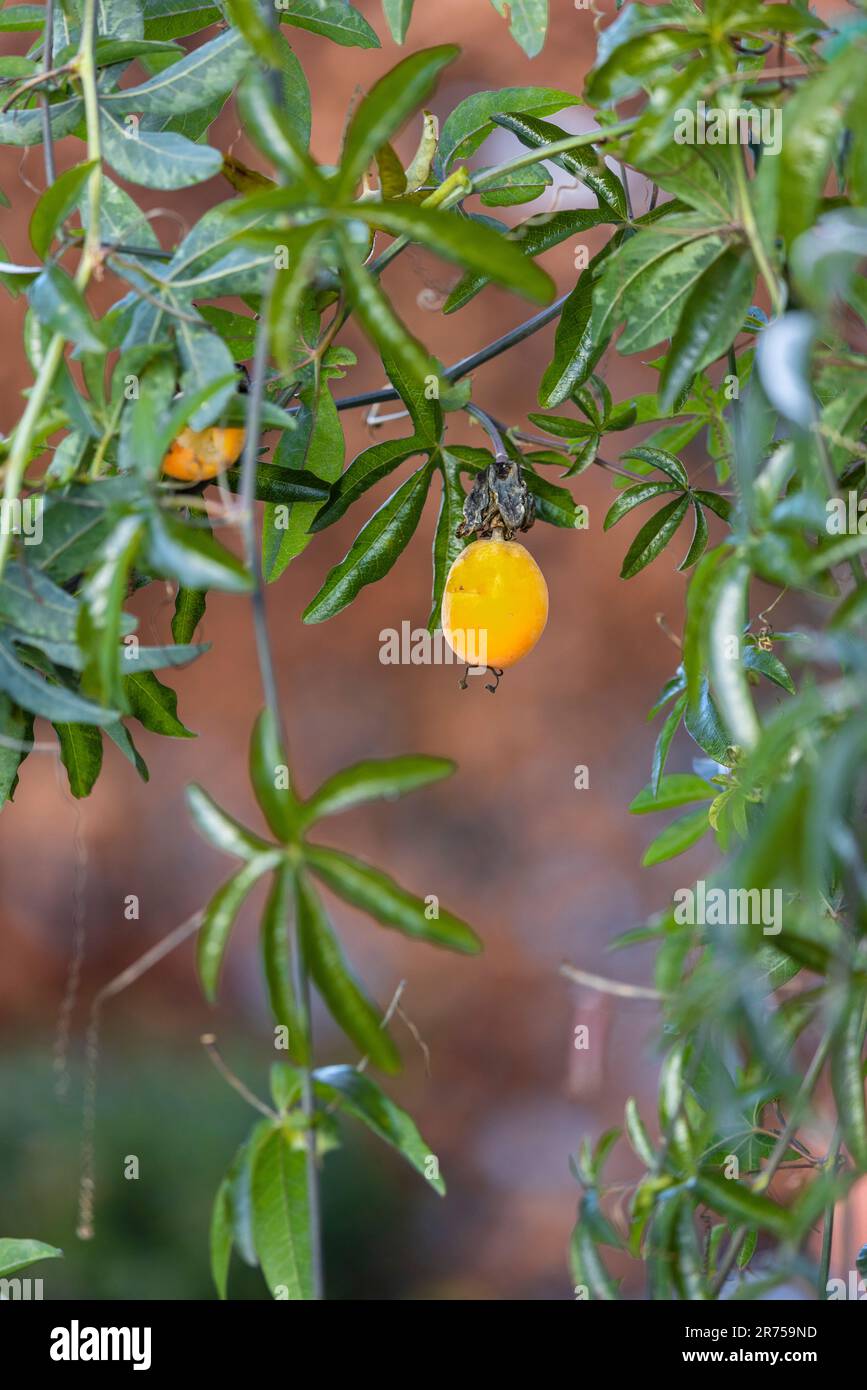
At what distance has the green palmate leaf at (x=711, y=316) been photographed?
1.84 feet

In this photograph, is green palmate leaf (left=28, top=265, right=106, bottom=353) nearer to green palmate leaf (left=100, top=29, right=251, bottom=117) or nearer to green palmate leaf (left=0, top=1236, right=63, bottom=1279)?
green palmate leaf (left=100, top=29, right=251, bottom=117)

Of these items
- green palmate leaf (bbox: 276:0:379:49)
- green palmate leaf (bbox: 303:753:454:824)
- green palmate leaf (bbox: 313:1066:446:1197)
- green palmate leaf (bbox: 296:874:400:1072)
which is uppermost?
green palmate leaf (bbox: 276:0:379:49)

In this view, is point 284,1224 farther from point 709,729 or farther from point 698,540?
point 698,540

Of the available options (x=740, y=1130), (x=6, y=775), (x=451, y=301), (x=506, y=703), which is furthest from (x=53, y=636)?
(x=506, y=703)

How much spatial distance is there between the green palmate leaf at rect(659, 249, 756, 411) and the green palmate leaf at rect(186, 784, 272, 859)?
11.2 inches

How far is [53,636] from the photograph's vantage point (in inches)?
20.7

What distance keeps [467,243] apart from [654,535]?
47 centimetres

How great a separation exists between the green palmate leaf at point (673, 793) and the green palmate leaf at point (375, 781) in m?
0.52

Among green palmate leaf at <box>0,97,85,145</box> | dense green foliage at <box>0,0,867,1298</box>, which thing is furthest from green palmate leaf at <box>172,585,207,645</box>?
green palmate leaf at <box>0,97,85,145</box>

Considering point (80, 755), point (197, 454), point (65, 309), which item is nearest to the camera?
point (65, 309)

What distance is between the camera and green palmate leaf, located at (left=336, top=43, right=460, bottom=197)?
1.40ft

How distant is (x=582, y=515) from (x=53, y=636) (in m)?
0.41

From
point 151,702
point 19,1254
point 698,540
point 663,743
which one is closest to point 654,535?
point 698,540

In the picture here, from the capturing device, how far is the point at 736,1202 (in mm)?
485
